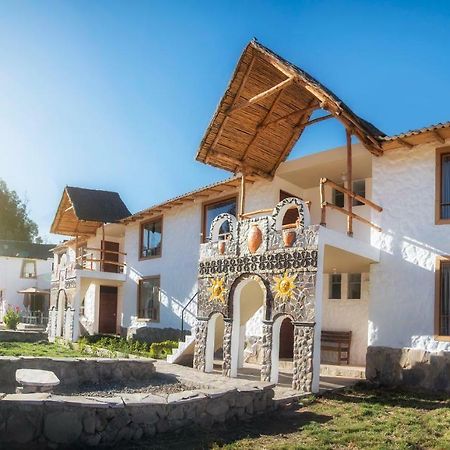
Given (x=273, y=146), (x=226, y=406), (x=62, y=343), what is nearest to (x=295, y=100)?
(x=273, y=146)

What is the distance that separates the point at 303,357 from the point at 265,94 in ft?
21.5

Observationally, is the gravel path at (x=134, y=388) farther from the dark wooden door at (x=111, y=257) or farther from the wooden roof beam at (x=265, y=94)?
the dark wooden door at (x=111, y=257)

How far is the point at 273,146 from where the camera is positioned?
16.2 meters

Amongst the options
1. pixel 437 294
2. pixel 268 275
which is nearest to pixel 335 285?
pixel 437 294

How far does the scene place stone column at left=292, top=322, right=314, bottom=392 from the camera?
37.3ft

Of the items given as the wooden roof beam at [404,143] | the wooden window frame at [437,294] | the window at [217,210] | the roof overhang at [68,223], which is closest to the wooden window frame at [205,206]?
the window at [217,210]

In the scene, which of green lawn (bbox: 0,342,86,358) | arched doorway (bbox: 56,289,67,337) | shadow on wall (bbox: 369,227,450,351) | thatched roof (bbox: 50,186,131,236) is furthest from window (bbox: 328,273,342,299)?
arched doorway (bbox: 56,289,67,337)

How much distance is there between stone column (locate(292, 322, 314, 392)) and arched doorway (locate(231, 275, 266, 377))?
1.37m

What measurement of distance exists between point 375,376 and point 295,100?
7592 mm

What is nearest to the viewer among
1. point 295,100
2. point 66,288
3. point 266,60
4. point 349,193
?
point 349,193

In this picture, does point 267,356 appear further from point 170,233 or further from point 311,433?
point 170,233

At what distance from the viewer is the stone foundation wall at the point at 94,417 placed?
738 cm

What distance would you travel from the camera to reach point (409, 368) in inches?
485

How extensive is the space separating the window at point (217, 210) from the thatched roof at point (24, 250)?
30945 mm
